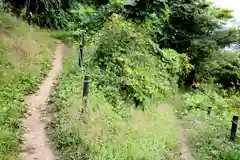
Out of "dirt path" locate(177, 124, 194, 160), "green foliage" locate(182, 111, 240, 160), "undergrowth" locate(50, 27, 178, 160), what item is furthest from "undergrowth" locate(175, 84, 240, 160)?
"undergrowth" locate(50, 27, 178, 160)

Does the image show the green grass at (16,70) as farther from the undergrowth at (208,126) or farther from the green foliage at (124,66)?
the undergrowth at (208,126)

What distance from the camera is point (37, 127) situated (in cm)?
739

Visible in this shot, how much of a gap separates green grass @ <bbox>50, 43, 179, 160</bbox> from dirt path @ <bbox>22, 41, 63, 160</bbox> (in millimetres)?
241

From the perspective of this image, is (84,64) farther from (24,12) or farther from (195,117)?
(24,12)

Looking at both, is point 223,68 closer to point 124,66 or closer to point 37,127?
point 124,66

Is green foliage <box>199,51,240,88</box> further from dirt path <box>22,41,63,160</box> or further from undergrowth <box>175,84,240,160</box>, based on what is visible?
dirt path <box>22,41,63,160</box>

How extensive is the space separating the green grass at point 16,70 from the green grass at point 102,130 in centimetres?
85

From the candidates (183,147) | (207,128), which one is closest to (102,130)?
(183,147)

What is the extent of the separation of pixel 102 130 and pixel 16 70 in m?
4.68

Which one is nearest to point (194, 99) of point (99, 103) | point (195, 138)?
point (195, 138)

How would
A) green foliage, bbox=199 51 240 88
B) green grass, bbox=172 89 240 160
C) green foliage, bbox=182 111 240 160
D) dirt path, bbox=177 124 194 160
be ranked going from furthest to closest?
1. green foliage, bbox=199 51 240 88
2. green grass, bbox=172 89 240 160
3. green foliage, bbox=182 111 240 160
4. dirt path, bbox=177 124 194 160

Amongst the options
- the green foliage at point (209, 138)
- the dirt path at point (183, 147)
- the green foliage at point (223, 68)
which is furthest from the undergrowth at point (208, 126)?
the green foliage at point (223, 68)

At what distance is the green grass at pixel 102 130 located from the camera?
641 cm

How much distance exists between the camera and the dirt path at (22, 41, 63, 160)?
6289 mm
